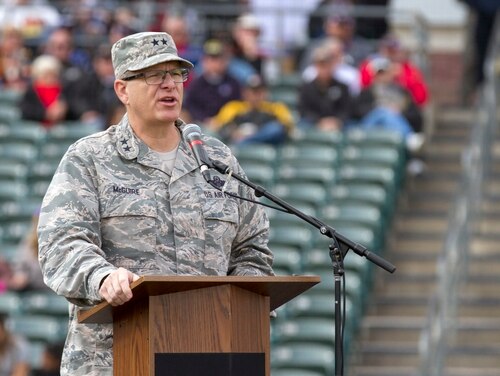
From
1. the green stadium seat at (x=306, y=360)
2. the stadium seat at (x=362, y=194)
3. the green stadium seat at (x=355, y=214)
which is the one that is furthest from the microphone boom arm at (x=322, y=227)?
the stadium seat at (x=362, y=194)

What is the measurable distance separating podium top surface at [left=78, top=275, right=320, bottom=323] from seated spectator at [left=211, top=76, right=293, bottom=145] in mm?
9363

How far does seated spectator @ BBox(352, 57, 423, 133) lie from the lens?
1509 cm

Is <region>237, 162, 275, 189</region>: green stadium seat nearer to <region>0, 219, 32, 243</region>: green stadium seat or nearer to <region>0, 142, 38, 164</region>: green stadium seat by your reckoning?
<region>0, 219, 32, 243</region>: green stadium seat

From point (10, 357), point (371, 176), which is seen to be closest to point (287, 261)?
point (371, 176)

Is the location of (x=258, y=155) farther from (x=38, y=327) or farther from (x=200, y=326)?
(x=200, y=326)

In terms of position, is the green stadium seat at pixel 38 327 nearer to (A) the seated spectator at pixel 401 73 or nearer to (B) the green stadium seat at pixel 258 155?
(B) the green stadium seat at pixel 258 155

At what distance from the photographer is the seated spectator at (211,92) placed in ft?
50.7

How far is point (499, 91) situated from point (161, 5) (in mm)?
4143

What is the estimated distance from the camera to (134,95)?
5.78 meters

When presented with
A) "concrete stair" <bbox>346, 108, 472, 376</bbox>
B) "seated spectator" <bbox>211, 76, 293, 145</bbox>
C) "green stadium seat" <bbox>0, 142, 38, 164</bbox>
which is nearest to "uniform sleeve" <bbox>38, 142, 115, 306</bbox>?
"concrete stair" <bbox>346, 108, 472, 376</bbox>

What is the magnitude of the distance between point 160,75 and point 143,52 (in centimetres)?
→ 10

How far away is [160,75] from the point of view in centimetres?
574

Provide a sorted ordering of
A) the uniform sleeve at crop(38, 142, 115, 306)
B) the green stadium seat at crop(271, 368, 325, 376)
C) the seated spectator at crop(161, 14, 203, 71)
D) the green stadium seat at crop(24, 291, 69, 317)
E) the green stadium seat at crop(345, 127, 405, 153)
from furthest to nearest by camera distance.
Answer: the seated spectator at crop(161, 14, 203, 71) < the green stadium seat at crop(345, 127, 405, 153) < the green stadium seat at crop(24, 291, 69, 317) < the green stadium seat at crop(271, 368, 325, 376) < the uniform sleeve at crop(38, 142, 115, 306)

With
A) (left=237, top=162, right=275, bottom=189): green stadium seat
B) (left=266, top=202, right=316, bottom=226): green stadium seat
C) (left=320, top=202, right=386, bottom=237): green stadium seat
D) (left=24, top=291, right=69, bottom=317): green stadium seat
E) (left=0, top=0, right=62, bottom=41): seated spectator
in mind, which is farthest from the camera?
(left=0, top=0, right=62, bottom=41): seated spectator
